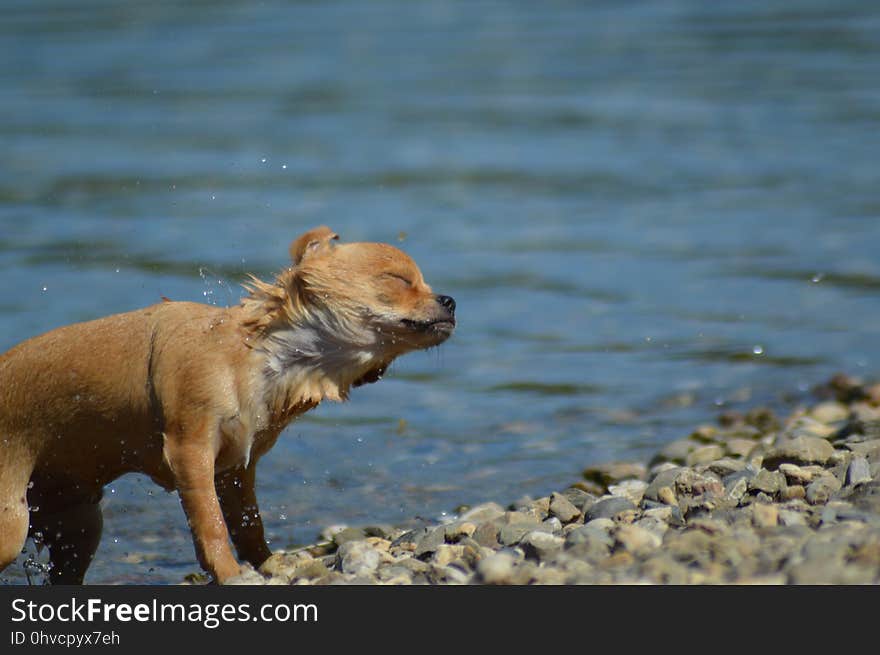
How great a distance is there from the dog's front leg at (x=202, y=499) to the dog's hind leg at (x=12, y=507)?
34.3 inches

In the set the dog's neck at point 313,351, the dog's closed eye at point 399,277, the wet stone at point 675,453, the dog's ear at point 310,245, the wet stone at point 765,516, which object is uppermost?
the dog's ear at point 310,245

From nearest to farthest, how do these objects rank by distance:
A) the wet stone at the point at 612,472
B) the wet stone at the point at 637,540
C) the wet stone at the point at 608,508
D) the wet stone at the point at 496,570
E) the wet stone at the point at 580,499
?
the wet stone at the point at 496,570, the wet stone at the point at 637,540, the wet stone at the point at 608,508, the wet stone at the point at 580,499, the wet stone at the point at 612,472

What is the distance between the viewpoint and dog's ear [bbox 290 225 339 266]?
6.27 metres

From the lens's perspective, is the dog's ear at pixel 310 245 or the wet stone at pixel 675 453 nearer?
the dog's ear at pixel 310 245

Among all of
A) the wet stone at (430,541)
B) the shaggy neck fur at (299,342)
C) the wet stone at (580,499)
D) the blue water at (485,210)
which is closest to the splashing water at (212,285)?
the blue water at (485,210)

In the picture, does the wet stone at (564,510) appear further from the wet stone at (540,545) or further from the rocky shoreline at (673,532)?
the wet stone at (540,545)

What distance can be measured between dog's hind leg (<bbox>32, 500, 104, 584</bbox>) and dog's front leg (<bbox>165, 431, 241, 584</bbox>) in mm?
1103

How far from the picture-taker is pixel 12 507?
638 cm

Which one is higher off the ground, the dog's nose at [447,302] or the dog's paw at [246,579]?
the dog's nose at [447,302]

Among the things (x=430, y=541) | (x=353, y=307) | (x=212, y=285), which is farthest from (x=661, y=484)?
(x=212, y=285)

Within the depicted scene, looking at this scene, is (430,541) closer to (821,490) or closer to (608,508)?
(608,508)

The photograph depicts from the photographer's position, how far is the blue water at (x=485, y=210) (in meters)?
9.42

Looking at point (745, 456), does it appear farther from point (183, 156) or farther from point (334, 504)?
point (183, 156)
